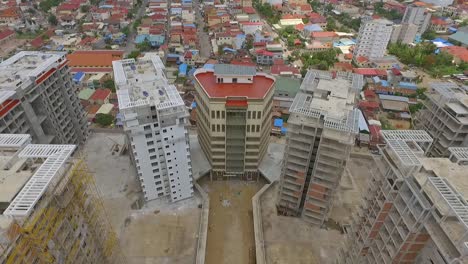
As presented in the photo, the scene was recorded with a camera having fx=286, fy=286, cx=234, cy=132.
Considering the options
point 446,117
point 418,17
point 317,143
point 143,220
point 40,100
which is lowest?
point 143,220

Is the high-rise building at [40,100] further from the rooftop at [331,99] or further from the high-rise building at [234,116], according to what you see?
the rooftop at [331,99]

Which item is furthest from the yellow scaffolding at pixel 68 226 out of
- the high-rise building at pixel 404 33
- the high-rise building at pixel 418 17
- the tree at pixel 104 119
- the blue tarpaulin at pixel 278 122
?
the high-rise building at pixel 418 17

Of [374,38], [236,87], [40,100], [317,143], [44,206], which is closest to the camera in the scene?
[44,206]

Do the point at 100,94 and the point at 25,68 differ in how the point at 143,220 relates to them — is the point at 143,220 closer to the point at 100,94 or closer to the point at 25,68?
the point at 25,68

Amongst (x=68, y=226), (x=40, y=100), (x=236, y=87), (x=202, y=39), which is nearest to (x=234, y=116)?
(x=236, y=87)

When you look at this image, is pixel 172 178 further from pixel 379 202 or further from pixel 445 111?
pixel 445 111

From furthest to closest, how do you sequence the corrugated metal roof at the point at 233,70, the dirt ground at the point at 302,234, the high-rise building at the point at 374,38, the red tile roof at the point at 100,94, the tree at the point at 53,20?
1. the tree at the point at 53,20
2. the high-rise building at the point at 374,38
3. the red tile roof at the point at 100,94
4. the corrugated metal roof at the point at 233,70
5. the dirt ground at the point at 302,234

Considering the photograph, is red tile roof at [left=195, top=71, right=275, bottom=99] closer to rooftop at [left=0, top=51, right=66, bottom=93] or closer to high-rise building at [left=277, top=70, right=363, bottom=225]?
high-rise building at [left=277, top=70, right=363, bottom=225]

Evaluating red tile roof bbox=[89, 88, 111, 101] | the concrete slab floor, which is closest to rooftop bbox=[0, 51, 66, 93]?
the concrete slab floor
